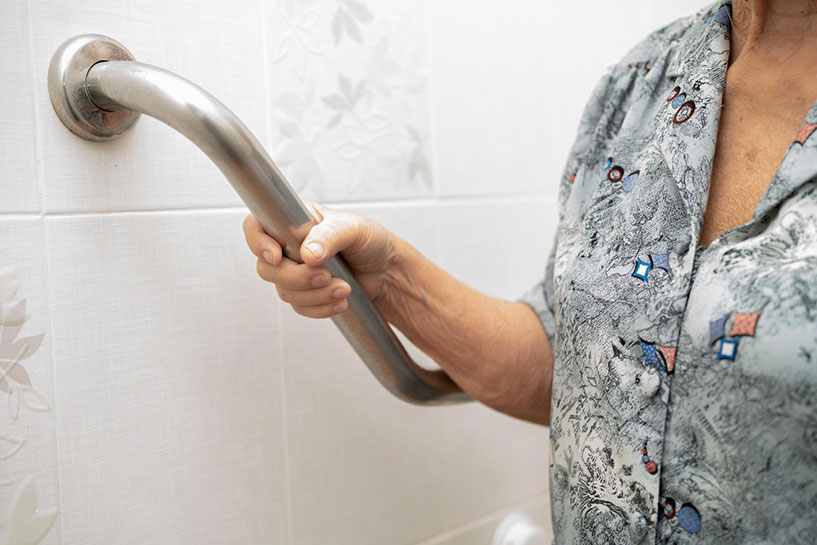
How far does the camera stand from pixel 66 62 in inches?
21.9

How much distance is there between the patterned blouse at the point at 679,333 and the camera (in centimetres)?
51

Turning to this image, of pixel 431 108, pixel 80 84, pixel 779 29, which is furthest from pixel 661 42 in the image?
pixel 80 84

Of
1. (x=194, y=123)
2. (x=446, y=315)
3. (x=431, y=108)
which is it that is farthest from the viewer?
(x=431, y=108)

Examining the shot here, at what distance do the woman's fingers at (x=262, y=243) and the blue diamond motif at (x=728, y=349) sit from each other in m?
0.33

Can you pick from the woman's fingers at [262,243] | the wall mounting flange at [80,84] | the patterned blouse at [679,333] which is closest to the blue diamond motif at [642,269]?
the patterned blouse at [679,333]

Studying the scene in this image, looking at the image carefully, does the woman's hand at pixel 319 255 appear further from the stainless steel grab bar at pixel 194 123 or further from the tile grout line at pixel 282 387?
the tile grout line at pixel 282 387

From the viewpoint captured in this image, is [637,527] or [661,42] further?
[661,42]

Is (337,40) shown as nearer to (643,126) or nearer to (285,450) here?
(643,126)

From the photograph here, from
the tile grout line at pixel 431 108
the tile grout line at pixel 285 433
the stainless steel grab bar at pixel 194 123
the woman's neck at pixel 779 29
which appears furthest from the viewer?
the tile grout line at pixel 431 108

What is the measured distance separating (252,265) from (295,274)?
15 cm

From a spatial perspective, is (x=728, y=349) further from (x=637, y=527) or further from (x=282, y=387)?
(x=282, y=387)

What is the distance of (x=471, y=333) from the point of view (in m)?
0.73

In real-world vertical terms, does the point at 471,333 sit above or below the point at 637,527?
above

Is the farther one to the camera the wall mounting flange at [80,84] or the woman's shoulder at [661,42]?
the woman's shoulder at [661,42]
